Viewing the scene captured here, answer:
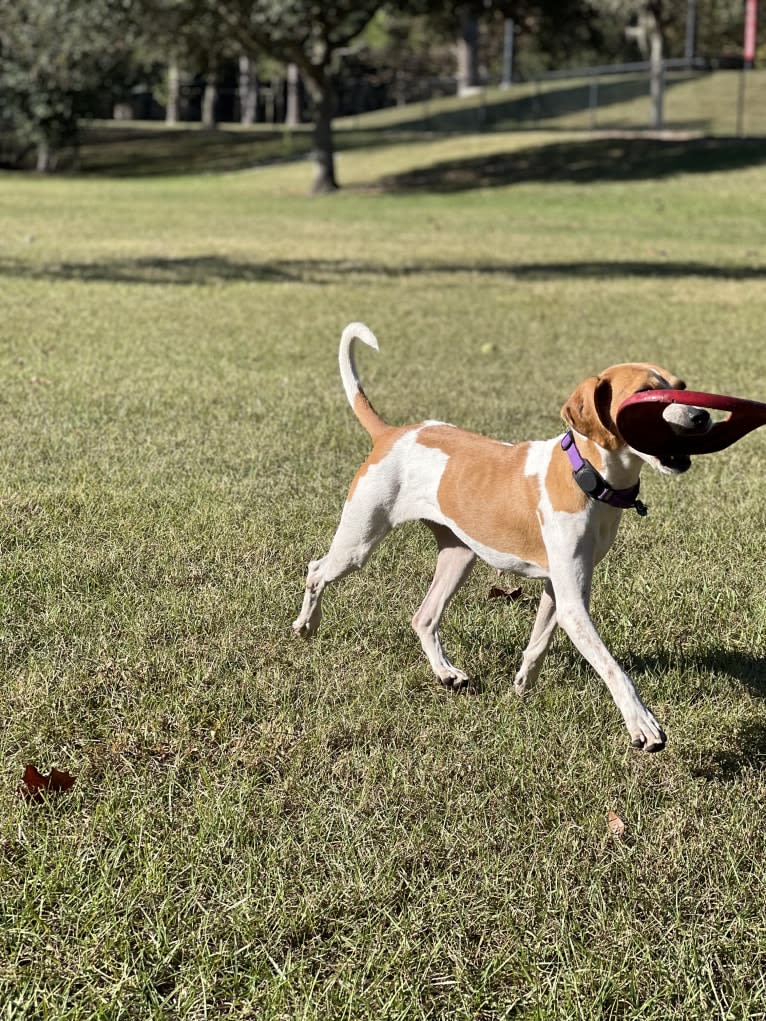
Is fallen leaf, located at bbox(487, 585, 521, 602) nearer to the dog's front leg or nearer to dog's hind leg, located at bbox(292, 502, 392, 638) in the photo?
dog's hind leg, located at bbox(292, 502, 392, 638)

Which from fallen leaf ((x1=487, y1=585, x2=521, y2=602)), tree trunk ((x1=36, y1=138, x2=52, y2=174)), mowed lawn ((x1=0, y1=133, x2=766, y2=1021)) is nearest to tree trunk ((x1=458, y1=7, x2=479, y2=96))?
tree trunk ((x1=36, y1=138, x2=52, y2=174))

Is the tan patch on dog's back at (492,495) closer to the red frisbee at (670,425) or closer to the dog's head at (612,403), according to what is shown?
the dog's head at (612,403)

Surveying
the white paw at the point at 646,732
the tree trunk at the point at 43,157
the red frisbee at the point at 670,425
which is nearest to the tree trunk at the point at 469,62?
the tree trunk at the point at 43,157

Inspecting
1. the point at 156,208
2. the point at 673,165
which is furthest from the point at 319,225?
the point at 673,165

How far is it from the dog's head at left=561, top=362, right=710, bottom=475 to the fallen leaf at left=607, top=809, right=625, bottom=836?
913 mm

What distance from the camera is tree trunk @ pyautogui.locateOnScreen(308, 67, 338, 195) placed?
31.2 m

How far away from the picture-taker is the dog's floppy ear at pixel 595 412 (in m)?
3.08

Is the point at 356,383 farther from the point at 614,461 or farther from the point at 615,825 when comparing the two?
the point at 615,825

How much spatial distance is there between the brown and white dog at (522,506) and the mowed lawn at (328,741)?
28cm

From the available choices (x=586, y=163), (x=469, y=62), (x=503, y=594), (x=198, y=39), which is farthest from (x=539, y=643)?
(x=469, y=62)

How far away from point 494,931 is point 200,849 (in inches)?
29.1

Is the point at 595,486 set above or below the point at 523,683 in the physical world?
above

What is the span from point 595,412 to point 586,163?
31440 millimetres

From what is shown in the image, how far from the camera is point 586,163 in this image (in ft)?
107
